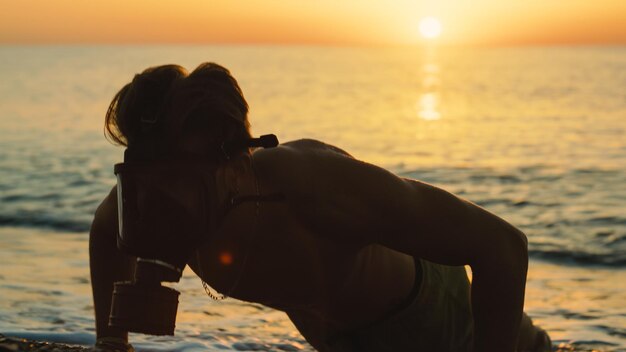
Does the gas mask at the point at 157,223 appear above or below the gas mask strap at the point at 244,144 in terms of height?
below

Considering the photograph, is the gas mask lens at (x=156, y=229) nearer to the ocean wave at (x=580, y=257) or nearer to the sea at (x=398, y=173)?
the sea at (x=398, y=173)

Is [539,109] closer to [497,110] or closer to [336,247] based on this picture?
[497,110]

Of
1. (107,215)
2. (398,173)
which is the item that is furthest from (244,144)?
(398,173)

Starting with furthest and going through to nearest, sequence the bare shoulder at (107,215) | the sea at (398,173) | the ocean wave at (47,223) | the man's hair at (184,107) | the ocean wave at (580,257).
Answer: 1. the ocean wave at (47,223)
2. the ocean wave at (580,257)
3. the sea at (398,173)
4. the bare shoulder at (107,215)
5. the man's hair at (184,107)

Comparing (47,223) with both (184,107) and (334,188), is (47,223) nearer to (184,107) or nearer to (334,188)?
(334,188)

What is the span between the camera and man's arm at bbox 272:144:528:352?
2900 mm

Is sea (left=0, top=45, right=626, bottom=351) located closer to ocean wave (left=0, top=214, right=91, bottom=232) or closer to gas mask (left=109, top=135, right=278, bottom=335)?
ocean wave (left=0, top=214, right=91, bottom=232)

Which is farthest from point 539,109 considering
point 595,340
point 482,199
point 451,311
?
A: point 451,311

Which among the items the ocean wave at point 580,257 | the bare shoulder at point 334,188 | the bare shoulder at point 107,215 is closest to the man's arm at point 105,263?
the bare shoulder at point 107,215

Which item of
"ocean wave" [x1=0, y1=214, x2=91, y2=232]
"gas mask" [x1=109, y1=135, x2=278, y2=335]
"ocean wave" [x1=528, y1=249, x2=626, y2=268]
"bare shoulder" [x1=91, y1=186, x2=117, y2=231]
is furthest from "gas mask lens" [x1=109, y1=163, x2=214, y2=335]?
"ocean wave" [x1=0, y1=214, x2=91, y2=232]

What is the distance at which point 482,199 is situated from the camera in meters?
14.9

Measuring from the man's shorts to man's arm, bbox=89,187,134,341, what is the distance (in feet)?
2.91

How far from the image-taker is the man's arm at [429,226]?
2900 mm

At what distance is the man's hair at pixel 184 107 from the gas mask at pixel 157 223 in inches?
1.8
